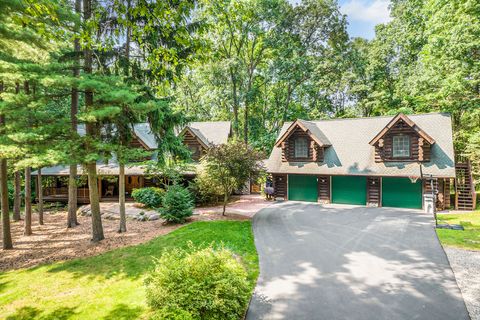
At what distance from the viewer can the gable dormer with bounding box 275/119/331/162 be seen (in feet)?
73.0

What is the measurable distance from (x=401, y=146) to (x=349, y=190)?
15.2 feet

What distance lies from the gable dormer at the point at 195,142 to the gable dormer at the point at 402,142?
13684 millimetres

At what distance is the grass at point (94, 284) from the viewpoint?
23.1 ft

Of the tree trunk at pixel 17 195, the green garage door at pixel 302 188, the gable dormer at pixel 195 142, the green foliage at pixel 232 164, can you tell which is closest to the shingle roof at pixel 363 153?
the green garage door at pixel 302 188

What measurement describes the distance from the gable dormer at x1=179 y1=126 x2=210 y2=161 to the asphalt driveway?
11515 mm

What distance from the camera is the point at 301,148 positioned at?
23.1m

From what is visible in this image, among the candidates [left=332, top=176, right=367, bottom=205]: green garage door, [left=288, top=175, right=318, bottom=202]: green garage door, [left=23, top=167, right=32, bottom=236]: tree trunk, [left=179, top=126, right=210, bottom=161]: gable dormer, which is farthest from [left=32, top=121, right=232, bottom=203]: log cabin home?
[left=332, top=176, right=367, bottom=205]: green garage door

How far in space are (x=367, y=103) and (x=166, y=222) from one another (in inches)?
1017

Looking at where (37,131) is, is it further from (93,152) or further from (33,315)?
(33,315)

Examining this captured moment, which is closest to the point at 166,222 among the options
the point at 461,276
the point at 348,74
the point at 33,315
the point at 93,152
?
the point at 93,152

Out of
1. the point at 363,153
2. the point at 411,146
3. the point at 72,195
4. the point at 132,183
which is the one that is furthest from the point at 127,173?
the point at 411,146

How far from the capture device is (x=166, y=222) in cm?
1584

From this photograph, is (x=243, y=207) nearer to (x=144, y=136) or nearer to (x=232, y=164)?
(x=232, y=164)

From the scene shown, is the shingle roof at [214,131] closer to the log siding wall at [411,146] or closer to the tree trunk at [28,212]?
the log siding wall at [411,146]
